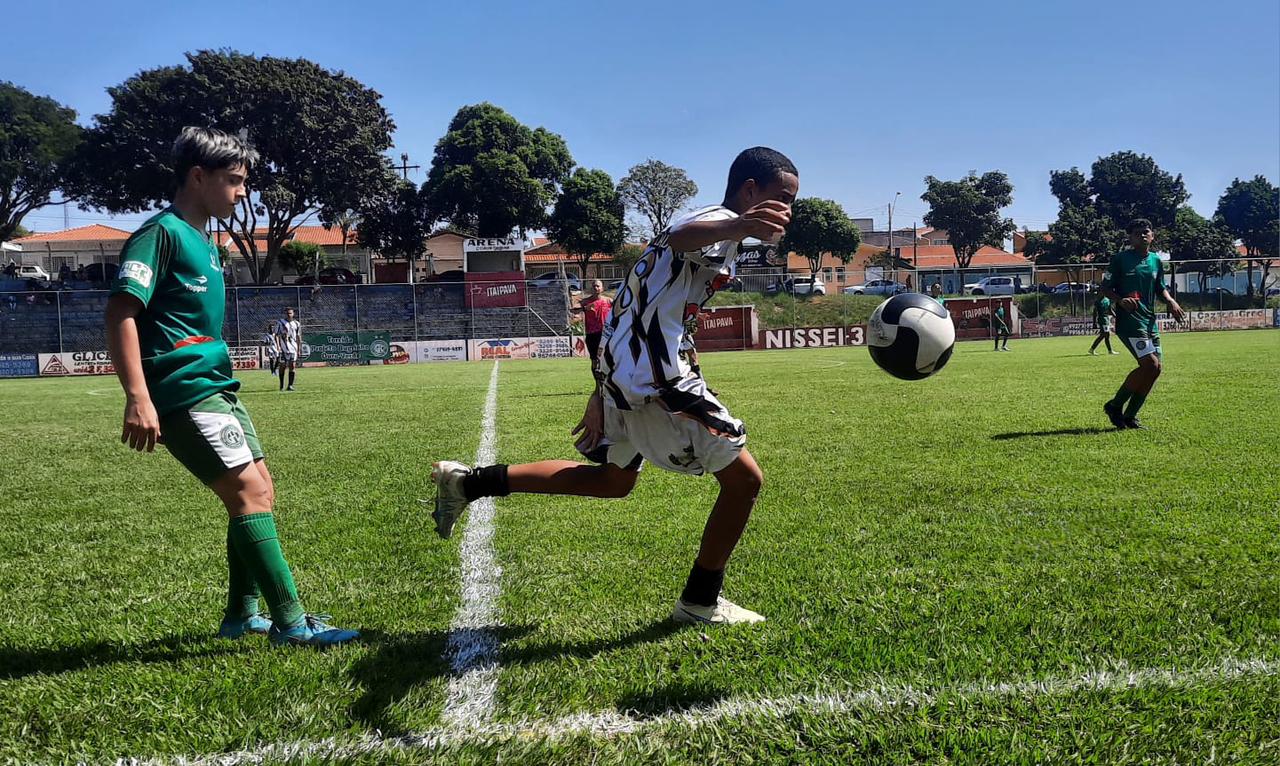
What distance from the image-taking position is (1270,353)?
19.9 metres

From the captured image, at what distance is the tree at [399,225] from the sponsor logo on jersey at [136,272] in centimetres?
5188

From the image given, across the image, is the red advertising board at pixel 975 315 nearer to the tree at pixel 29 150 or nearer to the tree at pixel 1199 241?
the tree at pixel 1199 241

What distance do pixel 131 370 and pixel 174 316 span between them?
0.30 meters

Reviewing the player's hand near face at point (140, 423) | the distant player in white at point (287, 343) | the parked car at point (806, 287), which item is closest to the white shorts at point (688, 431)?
the player's hand near face at point (140, 423)

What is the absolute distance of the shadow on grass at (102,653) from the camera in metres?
2.96

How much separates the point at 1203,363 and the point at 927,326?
16933 mm

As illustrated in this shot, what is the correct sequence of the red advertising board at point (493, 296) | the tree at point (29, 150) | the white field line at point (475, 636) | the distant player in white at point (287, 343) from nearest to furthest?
the white field line at point (475, 636) → the distant player in white at point (287, 343) → the red advertising board at point (493, 296) → the tree at point (29, 150)

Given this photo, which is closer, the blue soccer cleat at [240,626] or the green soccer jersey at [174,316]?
the green soccer jersey at [174,316]

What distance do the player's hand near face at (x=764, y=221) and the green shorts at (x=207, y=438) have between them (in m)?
1.89

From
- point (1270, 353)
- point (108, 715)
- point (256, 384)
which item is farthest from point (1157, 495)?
point (256, 384)

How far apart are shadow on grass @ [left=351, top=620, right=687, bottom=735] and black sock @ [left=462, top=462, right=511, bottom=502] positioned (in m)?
0.54

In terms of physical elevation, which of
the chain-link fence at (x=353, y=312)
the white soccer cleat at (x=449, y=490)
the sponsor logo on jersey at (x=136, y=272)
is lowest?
the white soccer cleat at (x=449, y=490)

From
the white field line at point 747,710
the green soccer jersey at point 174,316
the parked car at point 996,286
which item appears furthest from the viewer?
the parked car at point 996,286

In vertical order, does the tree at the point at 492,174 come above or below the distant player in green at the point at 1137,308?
above
